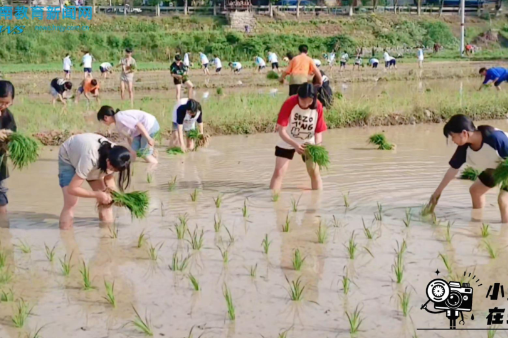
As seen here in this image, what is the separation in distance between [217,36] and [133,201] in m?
34.6

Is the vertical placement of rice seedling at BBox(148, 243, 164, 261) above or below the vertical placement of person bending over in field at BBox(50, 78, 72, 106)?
below

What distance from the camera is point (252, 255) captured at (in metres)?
5.53

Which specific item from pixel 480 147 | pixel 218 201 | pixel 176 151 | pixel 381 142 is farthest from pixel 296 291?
pixel 381 142

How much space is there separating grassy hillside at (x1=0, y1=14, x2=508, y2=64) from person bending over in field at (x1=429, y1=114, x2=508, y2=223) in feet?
104

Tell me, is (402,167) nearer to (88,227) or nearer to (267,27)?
(88,227)

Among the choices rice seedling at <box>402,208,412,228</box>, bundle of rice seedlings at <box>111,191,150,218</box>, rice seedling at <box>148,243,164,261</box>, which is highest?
bundle of rice seedlings at <box>111,191,150,218</box>

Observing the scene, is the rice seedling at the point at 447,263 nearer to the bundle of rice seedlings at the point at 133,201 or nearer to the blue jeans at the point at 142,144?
the bundle of rice seedlings at the point at 133,201

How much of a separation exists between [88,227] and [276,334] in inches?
110

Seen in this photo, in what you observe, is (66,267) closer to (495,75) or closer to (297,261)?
(297,261)

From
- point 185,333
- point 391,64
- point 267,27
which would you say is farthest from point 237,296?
point 267,27

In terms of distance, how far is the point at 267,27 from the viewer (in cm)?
4597

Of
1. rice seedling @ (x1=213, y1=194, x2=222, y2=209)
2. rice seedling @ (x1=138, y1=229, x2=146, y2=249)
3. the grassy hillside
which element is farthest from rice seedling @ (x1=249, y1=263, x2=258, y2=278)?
the grassy hillside

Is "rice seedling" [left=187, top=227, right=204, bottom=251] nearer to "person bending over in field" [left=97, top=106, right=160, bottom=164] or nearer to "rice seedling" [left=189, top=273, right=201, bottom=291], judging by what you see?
"rice seedling" [left=189, top=273, right=201, bottom=291]

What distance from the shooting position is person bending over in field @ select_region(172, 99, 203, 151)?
30.9 ft
